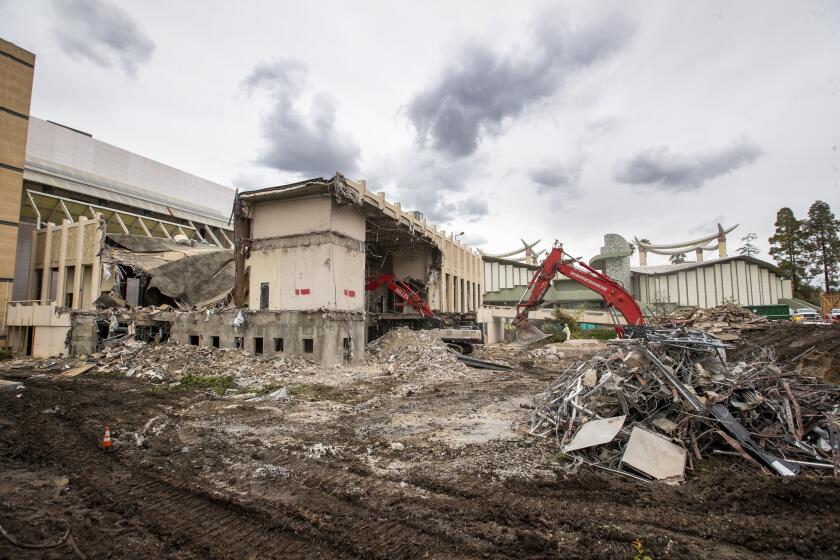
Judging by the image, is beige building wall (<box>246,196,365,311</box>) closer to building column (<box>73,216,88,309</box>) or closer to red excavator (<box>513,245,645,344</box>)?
red excavator (<box>513,245,645,344</box>)

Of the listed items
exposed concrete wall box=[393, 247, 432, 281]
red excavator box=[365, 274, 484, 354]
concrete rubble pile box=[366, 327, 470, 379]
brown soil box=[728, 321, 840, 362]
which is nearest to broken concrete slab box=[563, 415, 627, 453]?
concrete rubble pile box=[366, 327, 470, 379]

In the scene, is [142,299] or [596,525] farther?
[142,299]

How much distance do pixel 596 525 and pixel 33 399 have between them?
11700 mm

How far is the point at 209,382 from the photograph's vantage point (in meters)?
11.6

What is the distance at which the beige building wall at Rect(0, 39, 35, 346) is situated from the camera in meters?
20.8

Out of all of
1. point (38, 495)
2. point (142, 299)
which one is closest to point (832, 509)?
point (38, 495)

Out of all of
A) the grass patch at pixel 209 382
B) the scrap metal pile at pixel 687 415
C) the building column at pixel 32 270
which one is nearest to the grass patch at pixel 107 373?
the grass patch at pixel 209 382

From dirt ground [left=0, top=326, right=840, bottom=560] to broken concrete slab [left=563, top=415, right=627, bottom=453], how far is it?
36cm

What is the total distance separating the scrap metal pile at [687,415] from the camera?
483cm

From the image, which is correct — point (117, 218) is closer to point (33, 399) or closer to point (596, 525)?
point (33, 399)

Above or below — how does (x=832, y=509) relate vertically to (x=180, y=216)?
below

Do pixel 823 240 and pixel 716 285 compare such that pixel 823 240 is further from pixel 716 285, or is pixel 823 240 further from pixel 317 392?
pixel 317 392

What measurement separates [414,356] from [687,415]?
10.9m

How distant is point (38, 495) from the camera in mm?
4305
